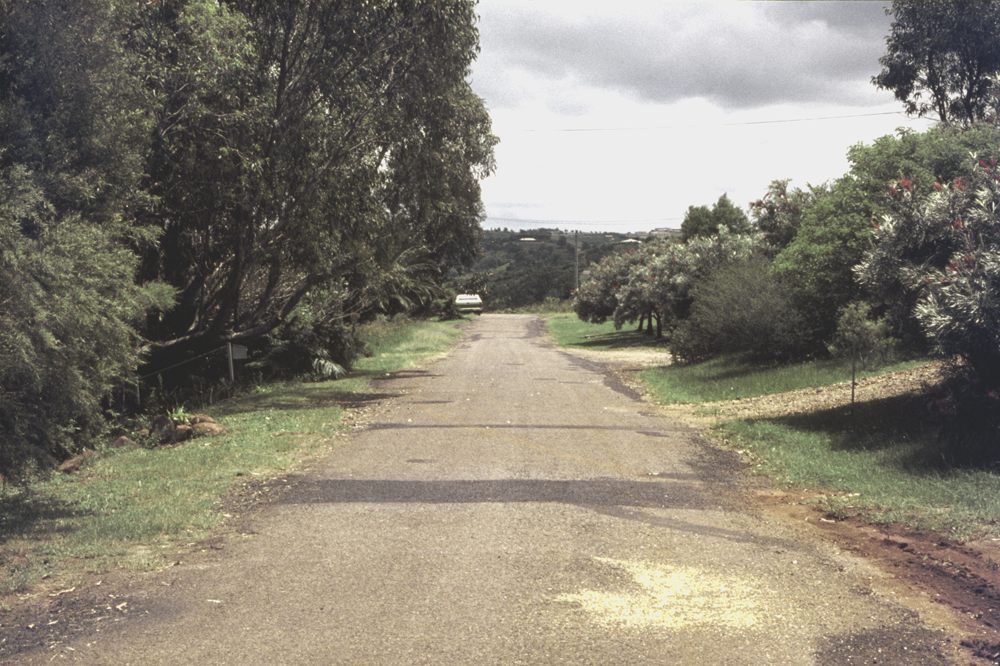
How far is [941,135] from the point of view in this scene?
17734mm

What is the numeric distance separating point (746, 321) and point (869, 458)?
12.5m

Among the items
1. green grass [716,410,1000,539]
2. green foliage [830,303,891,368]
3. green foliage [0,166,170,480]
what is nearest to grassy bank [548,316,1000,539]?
green grass [716,410,1000,539]

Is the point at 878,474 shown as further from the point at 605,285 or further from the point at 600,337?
the point at 605,285

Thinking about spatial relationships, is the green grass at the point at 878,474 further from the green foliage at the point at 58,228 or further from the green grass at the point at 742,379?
the green foliage at the point at 58,228

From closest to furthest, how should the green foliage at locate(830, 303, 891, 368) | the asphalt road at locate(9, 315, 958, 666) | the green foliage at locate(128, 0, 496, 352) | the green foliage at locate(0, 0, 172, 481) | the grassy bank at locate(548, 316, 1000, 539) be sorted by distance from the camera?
1. the asphalt road at locate(9, 315, 958, 666)
2. the green foliage at locate(0, 0, 172, 481)
3. the grassy bank at locate(548, 316, 1000, 539)
4. the green foliage at locate(128, 0, 496, 352)
5. the green foliage at locate(830, 303, 891, 368)

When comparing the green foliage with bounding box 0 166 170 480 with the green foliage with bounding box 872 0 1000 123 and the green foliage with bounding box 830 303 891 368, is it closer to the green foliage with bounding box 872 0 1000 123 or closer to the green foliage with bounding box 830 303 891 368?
the green foliage with bounding box 830 303 891 368

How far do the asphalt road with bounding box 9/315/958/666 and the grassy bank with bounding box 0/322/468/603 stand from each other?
595 mm

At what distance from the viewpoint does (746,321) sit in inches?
895

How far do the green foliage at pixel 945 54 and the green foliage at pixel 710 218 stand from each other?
21218 mm

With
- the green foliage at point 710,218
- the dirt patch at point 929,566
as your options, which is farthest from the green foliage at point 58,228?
the green foliage at point 710,218

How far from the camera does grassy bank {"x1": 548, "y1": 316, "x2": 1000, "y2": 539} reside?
8.03 metres

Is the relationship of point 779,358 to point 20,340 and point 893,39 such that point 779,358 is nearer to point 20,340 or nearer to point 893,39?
point 893,39

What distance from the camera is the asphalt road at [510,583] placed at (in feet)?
15.3

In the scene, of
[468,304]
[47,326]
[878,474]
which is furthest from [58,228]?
[468,304]
